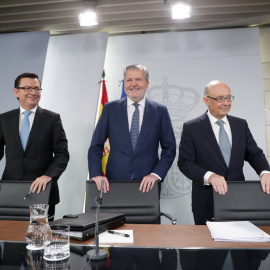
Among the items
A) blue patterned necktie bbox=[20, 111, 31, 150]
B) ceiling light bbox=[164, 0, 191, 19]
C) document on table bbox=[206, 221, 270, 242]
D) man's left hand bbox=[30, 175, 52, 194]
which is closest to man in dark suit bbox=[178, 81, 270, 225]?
document on table bbox=[206, 221, 270, 242]

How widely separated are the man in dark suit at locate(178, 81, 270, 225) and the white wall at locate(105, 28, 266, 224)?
61.0 inches

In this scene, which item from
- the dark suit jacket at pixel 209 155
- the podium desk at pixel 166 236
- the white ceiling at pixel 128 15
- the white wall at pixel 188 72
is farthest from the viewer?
the white wall at pixel 188 72

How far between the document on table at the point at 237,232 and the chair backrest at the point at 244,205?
0.27 meters

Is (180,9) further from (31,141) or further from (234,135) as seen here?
(31,141)

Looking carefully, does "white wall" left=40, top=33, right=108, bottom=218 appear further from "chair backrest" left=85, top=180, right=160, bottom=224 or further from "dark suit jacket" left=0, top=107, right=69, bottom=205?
"chair backrest" left=85, top=180, right=160, bottom=224

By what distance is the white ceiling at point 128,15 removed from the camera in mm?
3994

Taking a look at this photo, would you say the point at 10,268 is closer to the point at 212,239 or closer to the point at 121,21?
the point at 212,239

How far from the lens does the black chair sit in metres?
2.13

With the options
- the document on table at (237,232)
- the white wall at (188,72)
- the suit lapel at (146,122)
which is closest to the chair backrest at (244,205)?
the document on table at (237,232)

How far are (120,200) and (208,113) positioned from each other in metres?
1.21

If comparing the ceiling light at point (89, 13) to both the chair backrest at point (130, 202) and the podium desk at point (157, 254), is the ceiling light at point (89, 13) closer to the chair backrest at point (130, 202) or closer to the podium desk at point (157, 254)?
the chair backrest at point (130, 202)

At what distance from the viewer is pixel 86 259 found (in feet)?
3.99

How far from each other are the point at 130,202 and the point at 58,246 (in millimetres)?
976

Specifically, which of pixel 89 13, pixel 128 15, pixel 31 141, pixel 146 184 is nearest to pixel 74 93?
pixel 89 13
